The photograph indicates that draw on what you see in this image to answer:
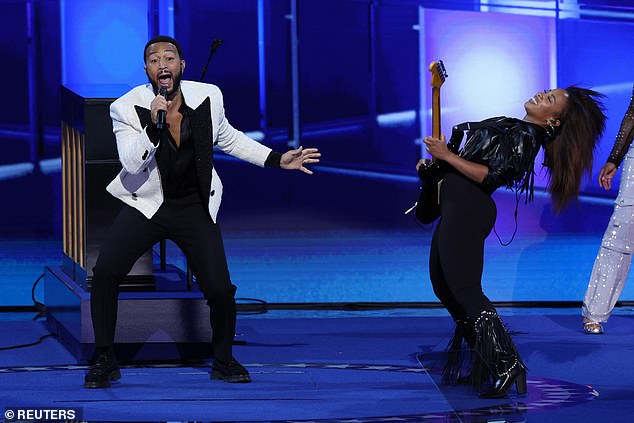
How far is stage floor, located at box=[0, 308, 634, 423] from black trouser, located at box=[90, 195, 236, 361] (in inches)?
11.6

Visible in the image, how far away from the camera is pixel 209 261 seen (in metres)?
5.18

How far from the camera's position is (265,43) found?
7.41 m

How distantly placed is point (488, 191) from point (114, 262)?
1537 millimetres

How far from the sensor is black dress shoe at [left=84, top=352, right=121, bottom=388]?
5051 mm

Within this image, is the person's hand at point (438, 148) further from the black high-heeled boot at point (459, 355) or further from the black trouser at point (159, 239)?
the black trouser at point (159, 239)

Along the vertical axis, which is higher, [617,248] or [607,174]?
[607,174]

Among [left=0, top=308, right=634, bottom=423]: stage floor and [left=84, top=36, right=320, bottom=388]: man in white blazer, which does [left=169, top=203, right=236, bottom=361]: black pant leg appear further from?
[left=0, top=308, right=634, bottom=423]: stage floor

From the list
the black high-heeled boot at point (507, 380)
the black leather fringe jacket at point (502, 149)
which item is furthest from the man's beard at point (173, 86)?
the black high-heeled boot at point (507, 380)

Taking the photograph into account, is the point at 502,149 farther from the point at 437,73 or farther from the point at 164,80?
the point at 164,80

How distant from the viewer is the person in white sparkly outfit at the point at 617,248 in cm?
640

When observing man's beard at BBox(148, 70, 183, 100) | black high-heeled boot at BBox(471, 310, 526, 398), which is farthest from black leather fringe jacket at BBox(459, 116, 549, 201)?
man's beard at BBox(148, 70, 183, 100)

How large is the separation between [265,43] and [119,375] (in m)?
2.79

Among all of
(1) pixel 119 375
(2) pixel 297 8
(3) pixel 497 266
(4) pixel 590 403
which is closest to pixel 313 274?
(3) pixel 497 266

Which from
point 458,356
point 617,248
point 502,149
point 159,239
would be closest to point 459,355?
point 458,356
